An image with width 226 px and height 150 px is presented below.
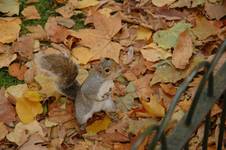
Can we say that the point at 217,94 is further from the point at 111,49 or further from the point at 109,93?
the point at 111,49

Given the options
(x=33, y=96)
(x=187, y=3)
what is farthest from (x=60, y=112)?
(x=187, y=3)

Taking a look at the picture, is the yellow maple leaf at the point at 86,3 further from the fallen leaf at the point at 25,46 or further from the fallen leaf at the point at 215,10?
the fallen leaf at the point at 215,10

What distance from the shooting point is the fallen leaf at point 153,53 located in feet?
9.85

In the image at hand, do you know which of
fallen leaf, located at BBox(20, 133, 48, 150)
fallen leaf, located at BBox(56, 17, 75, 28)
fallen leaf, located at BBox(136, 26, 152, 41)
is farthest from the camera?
fallen leaf, located at BBox(56, 17, 75, 28)

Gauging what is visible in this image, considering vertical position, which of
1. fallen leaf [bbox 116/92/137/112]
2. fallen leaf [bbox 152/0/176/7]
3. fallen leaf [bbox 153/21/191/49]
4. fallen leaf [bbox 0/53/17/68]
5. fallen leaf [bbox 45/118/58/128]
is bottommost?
fallen leaf [bbox 45/118/58/128]

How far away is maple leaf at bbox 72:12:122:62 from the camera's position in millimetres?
3043

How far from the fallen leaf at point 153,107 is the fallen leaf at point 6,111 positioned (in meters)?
0.74

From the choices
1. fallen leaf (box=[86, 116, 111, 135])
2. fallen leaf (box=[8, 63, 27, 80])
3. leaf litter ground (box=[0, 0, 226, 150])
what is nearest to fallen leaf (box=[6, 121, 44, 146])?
leaf litter ground (box=[0, 0, 226, 150])

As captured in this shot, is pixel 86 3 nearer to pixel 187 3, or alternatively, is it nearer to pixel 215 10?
pixel 187 3

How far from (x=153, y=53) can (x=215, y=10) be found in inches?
22.1

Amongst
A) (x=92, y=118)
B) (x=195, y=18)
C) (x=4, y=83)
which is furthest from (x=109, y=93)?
(x=195, y=18)

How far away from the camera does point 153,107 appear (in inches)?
106

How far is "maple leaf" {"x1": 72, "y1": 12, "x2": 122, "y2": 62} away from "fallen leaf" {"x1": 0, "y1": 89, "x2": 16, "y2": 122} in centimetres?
59

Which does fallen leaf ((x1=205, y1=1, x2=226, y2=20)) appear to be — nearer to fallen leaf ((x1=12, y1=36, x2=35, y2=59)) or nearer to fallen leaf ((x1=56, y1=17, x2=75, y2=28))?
fallen leaf ((x1=56, y1=17, x2=75, y2=28))
